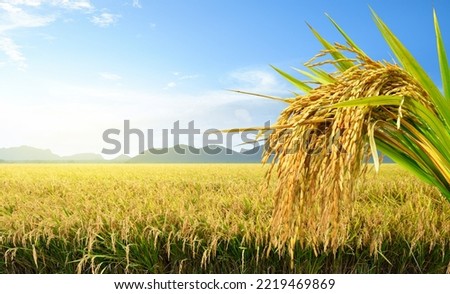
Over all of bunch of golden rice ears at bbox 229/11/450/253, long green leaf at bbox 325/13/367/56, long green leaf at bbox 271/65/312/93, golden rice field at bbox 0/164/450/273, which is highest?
long green leaf at bbox 325/13/367/56

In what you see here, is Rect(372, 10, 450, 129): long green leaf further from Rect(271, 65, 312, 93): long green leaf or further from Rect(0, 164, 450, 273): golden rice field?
Rect(0, 164, 450, 273): golden rice field

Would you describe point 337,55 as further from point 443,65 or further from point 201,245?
point 201,245

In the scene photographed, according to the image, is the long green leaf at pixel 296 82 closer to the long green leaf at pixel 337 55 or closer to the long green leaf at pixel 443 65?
the long green leaf at pixel 337 55

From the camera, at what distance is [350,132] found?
89.0 inches

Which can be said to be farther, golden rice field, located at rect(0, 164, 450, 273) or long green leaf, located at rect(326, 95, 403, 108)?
golden rice field, located at rect(0, 164, 450, 273)

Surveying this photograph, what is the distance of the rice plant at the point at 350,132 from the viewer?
231 cm

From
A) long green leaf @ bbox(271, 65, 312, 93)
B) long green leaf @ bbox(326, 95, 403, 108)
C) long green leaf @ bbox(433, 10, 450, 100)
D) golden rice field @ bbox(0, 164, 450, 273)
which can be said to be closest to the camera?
long green leaf @ bbox(326, 95, 403, 108)

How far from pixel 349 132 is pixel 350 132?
0.08 feet

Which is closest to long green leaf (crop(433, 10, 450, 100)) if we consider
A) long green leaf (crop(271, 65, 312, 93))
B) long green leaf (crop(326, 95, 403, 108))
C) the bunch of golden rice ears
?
the bunch of golden rice ears

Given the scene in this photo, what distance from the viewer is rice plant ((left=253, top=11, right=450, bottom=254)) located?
2.31 m

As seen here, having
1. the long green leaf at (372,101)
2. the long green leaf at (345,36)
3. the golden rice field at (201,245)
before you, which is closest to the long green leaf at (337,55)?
the long green leaf at (345,36)
